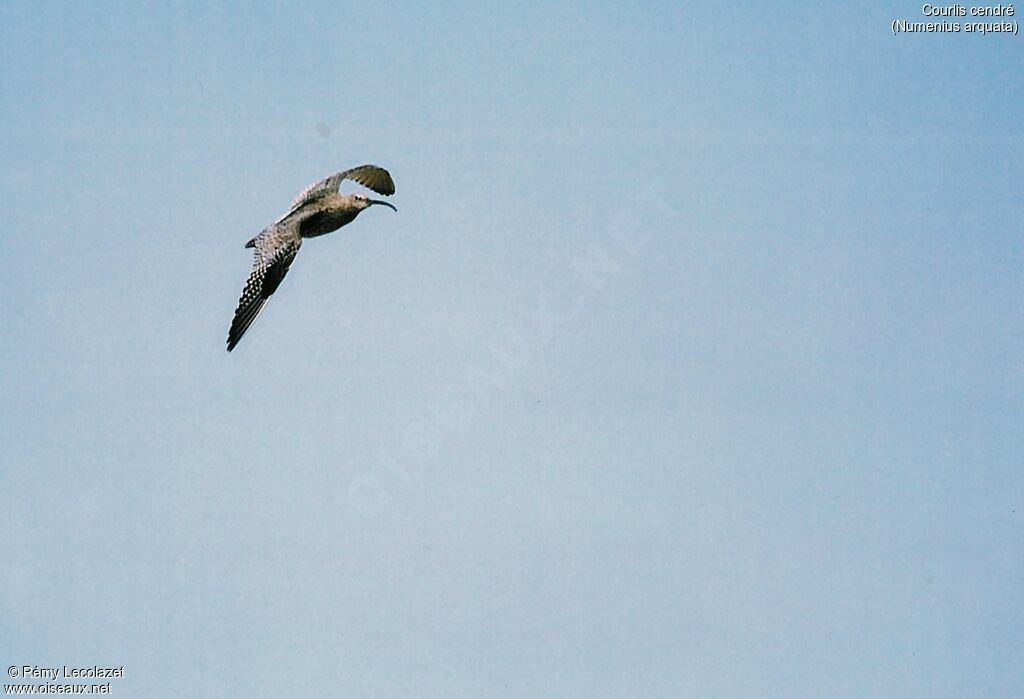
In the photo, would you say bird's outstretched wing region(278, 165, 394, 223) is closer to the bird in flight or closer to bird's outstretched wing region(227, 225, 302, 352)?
the bird in flight

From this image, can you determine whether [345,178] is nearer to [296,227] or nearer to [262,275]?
[296,227]

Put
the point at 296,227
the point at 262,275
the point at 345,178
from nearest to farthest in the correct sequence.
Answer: the point at 262,275, the point at 296,227, the point at 345,178

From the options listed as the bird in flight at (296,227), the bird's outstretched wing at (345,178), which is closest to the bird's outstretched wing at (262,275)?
the bird in flight at (296,227)

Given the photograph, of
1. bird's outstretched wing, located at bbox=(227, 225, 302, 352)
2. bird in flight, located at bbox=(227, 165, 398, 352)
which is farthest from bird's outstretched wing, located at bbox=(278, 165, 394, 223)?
bird's outstretched wing, located at bbox=(227, 225, 302, 352)

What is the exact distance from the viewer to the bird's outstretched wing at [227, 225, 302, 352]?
4306cm

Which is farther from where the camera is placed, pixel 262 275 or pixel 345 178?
pixel 345 178

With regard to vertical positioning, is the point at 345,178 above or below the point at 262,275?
above

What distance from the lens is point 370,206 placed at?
149ft

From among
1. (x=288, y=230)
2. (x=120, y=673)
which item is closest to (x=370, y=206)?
(x=288, y=230)

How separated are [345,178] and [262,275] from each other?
3.08 m

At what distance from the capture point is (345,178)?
44906mm

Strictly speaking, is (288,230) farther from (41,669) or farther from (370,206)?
(41,669)

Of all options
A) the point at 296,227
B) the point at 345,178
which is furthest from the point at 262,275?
the point at 345,178

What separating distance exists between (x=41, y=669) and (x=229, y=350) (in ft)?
30.8
